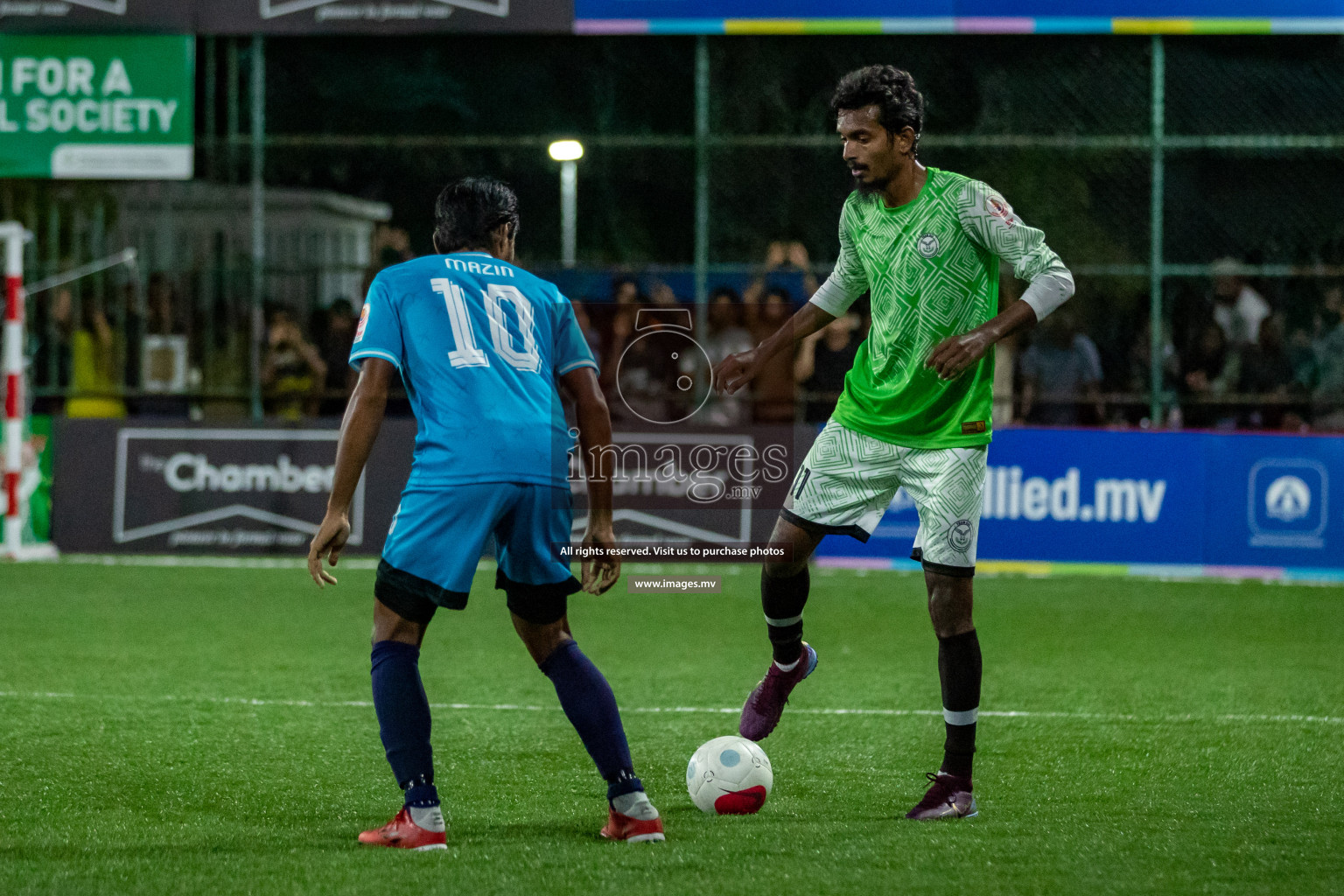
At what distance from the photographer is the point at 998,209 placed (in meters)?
5.15

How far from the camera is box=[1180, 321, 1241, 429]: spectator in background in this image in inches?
557

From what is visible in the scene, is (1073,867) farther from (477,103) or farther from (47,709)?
(477,103)

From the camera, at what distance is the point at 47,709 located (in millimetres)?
6891

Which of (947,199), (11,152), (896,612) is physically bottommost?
(896,612)

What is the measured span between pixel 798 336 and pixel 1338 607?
6882 mm

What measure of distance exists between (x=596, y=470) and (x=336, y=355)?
10.4 meters

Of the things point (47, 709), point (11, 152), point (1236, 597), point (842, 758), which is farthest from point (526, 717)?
point (11, 152)

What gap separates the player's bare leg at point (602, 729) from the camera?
4645mm

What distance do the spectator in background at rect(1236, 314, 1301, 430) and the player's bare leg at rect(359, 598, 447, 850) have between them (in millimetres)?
10701

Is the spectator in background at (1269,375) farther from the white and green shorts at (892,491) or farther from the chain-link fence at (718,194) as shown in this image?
the white and green shorts at (892,491)

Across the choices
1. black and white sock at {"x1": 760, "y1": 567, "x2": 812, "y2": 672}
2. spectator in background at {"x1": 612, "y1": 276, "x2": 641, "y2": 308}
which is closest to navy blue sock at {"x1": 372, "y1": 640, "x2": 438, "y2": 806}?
black and white sock at {"x1": 760, "y1": 567, "x2": 812, "y2": 672}

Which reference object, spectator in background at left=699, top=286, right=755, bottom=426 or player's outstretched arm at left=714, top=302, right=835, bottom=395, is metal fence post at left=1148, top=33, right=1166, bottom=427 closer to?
spectator in background at left=699, top=286, right=755, bottom=426

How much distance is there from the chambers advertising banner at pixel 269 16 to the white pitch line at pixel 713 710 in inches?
338

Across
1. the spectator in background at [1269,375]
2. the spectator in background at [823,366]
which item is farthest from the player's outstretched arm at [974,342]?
the spectator in background at [1269,375]
